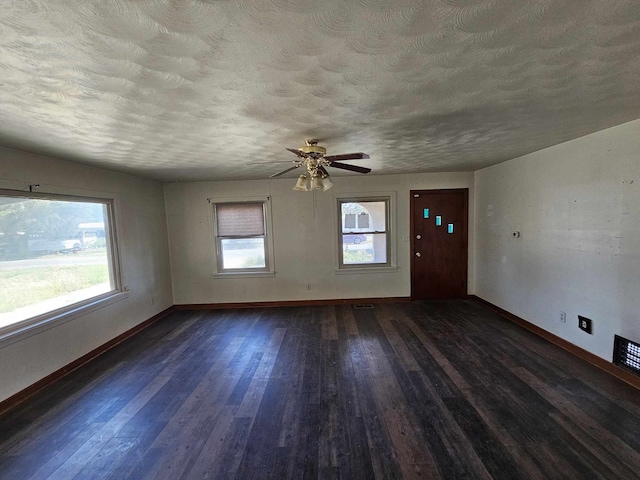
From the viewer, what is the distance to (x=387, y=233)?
4980 mm

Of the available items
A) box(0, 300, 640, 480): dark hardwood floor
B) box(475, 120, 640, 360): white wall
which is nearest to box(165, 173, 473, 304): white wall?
box(475, 120, 640, 360): white wall

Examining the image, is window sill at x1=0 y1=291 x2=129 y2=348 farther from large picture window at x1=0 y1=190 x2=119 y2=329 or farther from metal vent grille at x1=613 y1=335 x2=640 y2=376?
metal vent grille at x1=613 y1=335 x2=640 y2=376

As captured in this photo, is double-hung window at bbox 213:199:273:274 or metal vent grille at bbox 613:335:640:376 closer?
metal vent grille at bbox 613:335:640:376

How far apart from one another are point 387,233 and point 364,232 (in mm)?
406

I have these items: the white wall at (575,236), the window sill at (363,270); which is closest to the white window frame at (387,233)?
the window sill at (363,270)

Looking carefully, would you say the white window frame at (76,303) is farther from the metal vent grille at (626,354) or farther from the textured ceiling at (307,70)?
the metal vent grille at (626,354)

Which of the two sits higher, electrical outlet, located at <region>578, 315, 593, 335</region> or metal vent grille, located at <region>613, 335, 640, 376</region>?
electrical outlet, located at <region>578, 315, 593, 335</region>

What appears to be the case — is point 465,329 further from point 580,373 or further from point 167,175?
point 167,175

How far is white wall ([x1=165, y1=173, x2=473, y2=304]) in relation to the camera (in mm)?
4898

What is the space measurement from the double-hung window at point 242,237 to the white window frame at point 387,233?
4.02 feet

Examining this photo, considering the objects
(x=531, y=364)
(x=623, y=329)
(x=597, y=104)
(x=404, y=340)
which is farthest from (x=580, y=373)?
(x=597, y=104)

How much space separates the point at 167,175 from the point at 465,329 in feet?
15.7

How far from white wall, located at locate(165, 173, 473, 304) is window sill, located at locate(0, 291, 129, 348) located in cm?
150

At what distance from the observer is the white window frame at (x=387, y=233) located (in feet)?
16.1
